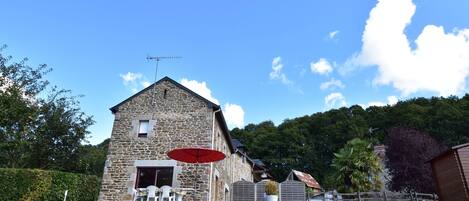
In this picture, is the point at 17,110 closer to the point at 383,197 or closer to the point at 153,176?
the point at 153,176

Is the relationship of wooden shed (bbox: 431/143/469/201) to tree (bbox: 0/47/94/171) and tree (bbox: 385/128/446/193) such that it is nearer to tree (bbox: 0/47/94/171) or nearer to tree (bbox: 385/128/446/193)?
tree (bbox: 385/128/446/193)

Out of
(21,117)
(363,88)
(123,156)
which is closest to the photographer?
(123,156)

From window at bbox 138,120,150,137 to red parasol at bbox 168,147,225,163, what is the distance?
12.4 ft

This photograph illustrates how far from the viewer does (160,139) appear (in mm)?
14281

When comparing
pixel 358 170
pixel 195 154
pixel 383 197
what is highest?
pixel 358 170

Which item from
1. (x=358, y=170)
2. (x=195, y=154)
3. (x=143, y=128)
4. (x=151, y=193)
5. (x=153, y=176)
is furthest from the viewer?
(x=358, y=170)

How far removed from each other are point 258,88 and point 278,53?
6190 mm

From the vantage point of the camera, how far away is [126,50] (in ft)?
52.9

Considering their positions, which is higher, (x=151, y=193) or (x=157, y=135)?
(x=157, y=135)

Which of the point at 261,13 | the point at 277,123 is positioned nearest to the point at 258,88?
the point at 261,13

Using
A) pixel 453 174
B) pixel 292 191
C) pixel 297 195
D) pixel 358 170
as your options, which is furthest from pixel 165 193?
pixel 358 170

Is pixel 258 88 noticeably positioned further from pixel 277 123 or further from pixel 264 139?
pixel 277 123

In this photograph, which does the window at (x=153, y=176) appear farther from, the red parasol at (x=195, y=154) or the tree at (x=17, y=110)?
the tree at (x=17, y=110)

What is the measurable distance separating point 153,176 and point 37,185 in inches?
193
